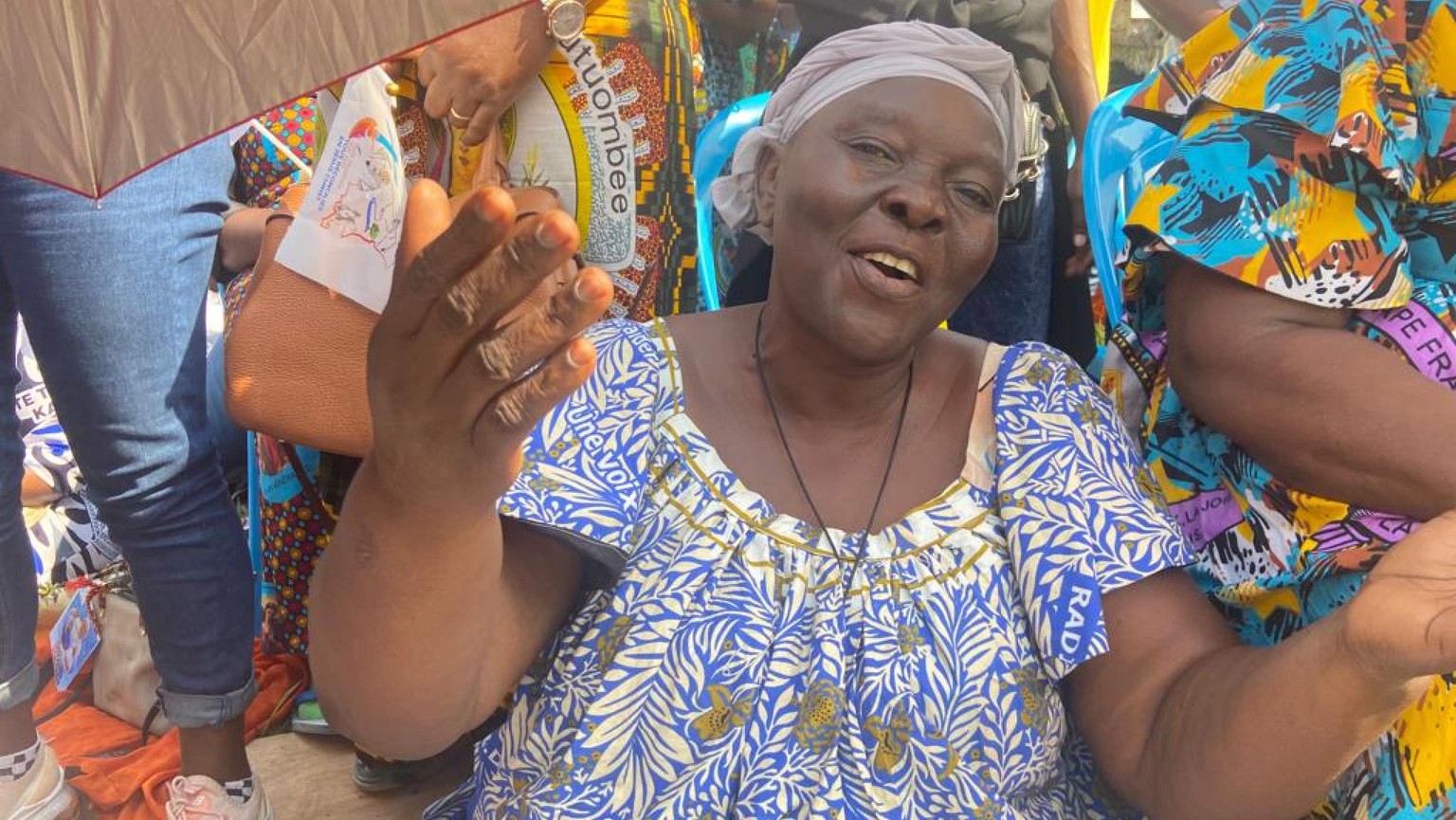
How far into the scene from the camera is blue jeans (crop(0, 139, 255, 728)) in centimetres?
199

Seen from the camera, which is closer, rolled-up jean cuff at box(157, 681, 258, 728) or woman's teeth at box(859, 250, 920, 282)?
woman's teeth at box(859, 250, 920, 282)

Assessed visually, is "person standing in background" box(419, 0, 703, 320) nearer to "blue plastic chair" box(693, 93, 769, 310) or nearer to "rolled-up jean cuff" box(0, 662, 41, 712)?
"blue plastic chair" box(693, 93, 769, 310)

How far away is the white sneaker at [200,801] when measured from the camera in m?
2.26

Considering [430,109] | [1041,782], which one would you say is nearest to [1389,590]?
[1041,782]

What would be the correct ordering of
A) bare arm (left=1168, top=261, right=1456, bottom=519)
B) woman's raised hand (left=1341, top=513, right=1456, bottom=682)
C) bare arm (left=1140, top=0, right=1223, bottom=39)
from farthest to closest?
bare arm (left=1140, top=0, right=1223, bottom=39) → bare arm (left=1168, top=261, right=1456, bottom=519) → woman's raised hand (left=1341, top=513, right=1456, bottom=682)

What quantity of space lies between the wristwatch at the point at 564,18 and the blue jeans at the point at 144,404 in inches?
25.1

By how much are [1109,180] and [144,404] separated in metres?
1.92

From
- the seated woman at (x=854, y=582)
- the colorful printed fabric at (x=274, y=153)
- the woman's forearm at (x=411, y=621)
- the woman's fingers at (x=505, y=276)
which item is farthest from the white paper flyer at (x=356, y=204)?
the colorful printed fabric at (x=274, y=153)

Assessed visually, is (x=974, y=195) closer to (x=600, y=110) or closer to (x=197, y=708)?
(x=600, y=110)

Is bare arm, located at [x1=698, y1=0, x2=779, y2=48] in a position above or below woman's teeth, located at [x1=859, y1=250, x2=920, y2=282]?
above

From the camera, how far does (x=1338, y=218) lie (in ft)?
5.18

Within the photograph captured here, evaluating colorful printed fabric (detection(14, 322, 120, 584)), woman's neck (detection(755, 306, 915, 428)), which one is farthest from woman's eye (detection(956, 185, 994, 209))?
colorful printed fabric (detection(14, 322, 120, 584))

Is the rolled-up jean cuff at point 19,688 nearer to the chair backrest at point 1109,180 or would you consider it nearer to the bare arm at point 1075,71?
the chair backrest at point 1109,180

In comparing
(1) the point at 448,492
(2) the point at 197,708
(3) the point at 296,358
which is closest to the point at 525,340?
(1) the point at 448,492
